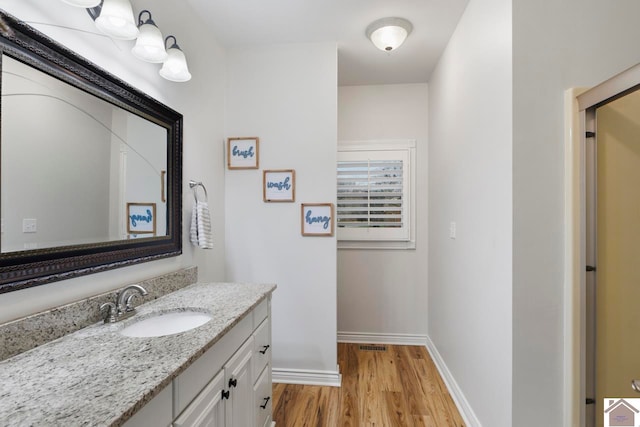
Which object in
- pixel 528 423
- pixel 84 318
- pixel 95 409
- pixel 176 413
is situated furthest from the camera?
pixel 528 423

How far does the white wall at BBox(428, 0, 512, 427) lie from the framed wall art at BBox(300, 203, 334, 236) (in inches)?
36.4

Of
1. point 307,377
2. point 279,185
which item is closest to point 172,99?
point 279,185

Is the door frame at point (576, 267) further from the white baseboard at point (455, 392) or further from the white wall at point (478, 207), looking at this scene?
the white baseboard at point (455, 392)

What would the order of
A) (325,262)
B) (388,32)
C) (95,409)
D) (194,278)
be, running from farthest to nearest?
(325,262) → (388,32) → (194,278) → (95,409)

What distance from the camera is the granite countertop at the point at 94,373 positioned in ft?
2.08

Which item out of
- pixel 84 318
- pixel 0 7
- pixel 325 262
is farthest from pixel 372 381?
pixel 0 7

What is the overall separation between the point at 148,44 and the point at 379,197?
Result: 7.41ft

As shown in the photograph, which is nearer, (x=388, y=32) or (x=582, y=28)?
(x=582, y=28)

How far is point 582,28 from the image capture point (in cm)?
137

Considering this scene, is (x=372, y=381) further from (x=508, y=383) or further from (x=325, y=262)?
(x=508, y=383)

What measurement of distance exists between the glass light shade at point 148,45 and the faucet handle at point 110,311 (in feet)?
3.59

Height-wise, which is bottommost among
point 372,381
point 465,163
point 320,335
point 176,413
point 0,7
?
point 372,381

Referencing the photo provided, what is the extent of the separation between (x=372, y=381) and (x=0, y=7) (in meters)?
2.79

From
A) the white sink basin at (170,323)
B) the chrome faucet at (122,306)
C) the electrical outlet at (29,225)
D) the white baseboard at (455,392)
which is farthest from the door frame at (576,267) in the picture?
the electrical outlet at (29,225)
